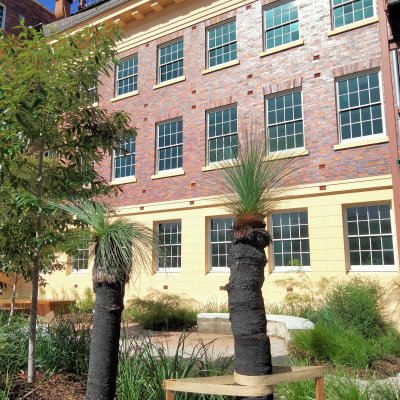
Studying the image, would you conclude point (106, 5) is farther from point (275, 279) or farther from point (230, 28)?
point (275, 279)

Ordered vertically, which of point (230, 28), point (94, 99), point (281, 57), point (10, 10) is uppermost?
point (10, 10)

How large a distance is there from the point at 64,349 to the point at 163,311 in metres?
7.50

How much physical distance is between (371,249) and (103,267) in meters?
9.74

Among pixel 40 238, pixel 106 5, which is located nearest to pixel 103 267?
pixel 40 238

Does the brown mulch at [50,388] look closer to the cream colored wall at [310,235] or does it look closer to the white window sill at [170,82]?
the cream colored wall at [310,235]

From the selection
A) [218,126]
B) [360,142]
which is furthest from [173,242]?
[360,142]

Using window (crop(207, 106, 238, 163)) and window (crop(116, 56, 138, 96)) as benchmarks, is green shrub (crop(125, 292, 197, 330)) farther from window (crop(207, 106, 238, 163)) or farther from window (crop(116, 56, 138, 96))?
window (crop(116, 56, 138, 96))

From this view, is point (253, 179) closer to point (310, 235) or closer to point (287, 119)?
point (310, 235)

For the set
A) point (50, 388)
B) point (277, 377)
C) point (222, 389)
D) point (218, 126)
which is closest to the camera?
point (222, 389)

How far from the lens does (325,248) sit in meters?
12.3

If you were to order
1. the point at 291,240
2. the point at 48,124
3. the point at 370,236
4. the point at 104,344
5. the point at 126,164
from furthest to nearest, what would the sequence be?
the point at 126,164, the point at 291,240, the point at 370,236, the point at 48,124, the point at 104,344

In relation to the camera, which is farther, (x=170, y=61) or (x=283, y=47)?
(x=170, y=61)

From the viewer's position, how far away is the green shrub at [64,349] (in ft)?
17.8

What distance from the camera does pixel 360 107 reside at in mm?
12406
